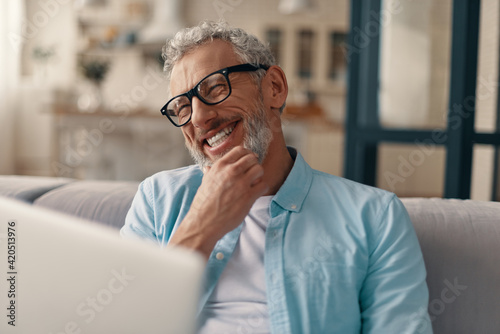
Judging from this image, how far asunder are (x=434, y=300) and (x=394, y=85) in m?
1.50

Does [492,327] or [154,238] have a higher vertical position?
[154,238]

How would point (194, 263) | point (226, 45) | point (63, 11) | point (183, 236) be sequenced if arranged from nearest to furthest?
point (194, 263) < point (183, 236) < point (226, 45) < point (63, 11)

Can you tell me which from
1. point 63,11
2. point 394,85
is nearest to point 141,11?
point 63,11

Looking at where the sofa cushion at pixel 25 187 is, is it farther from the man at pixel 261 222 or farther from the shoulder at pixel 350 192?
the shoulder at pixel 350 192

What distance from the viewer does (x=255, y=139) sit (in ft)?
3.82

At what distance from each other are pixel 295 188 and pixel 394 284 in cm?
30

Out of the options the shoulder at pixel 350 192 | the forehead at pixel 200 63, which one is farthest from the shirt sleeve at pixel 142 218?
the shoulder at pixel 350 192

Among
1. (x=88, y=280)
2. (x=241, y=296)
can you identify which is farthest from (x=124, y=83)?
(x=88, y=280)

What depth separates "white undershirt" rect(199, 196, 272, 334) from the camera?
38.0 inches

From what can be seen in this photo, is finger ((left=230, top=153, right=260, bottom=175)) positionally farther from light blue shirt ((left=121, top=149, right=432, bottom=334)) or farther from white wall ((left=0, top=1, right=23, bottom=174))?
white wall ((left=0, top=1, right=23, bottom=174))

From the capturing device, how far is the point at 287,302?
942 mm

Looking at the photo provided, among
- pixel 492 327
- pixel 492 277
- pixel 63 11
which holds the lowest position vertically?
pixel 492 327

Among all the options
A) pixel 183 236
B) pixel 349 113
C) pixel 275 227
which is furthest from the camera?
pixel 349 113

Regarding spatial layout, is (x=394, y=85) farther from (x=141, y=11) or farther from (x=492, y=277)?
(x=141, y=11)
